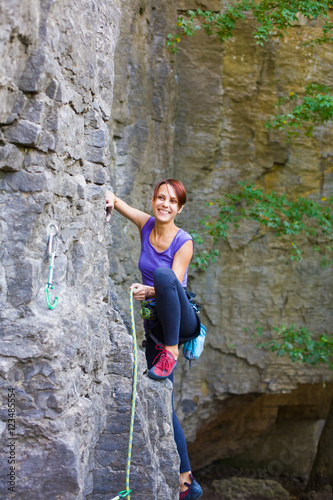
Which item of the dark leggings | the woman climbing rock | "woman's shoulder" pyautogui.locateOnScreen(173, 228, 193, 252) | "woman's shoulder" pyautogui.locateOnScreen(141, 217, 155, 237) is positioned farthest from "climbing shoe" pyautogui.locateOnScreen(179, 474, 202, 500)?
"woman's shoulder" pyautogui.locateOnScreen(141, 217, 155, 237)

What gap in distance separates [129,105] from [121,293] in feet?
5.23

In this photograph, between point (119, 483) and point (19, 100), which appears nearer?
point (19, 100)

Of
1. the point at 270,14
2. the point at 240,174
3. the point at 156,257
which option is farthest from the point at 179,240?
the point at 240,174

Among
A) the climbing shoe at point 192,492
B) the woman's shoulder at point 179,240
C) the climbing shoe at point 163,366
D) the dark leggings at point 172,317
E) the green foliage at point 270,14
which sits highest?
the green foliage at point 270,14

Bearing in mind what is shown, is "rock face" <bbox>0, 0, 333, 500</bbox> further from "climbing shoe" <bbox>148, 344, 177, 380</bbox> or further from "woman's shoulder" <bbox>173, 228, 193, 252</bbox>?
"woman's shoulder" <bbox>173, 228, 193, 252</bbox>

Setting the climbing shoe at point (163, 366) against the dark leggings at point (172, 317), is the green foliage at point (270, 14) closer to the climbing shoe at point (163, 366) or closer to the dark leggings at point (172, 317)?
the dark leggings at point (172, 317)

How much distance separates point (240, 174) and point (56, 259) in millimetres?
3917

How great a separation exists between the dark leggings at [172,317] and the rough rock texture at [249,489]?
325 centimetres

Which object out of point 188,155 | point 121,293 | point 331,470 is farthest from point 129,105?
point 331,470

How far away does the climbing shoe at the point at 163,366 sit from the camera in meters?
2.44

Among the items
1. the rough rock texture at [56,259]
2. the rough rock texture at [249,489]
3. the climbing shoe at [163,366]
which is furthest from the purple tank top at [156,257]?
the rough rock texture at [249,489]

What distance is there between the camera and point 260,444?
649cm

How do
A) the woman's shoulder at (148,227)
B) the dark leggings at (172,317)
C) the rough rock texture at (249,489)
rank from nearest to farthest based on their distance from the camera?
the dark leggings at (172,317), the woman's shoulder at (148,227), the rough rock texture at (249,489)

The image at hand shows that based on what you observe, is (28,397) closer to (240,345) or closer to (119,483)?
(119,483)
